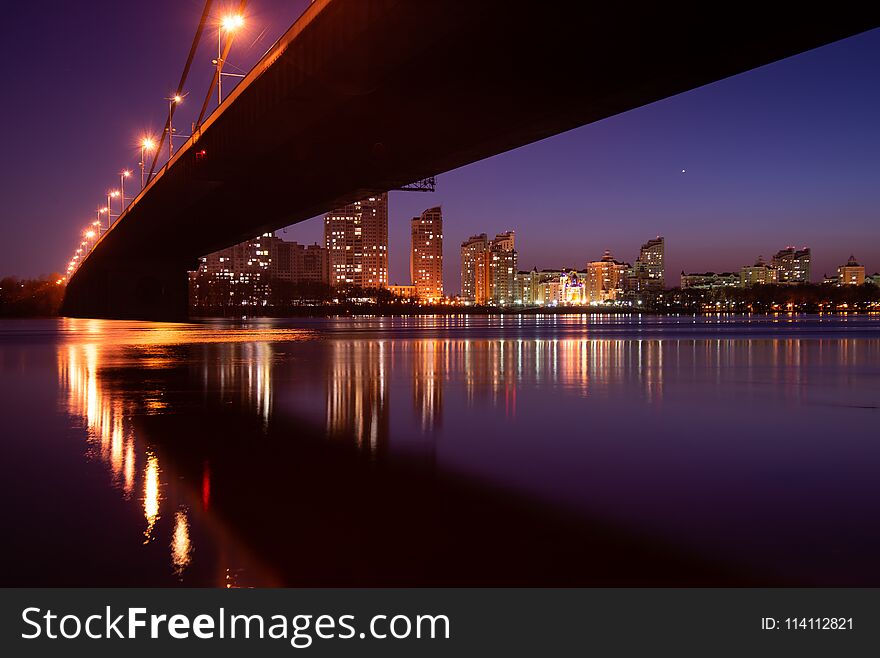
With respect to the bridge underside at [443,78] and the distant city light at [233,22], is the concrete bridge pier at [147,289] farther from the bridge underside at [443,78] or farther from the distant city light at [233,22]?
the distant city light at [233,22]

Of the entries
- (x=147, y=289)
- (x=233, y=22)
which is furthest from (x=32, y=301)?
(x=233, y=22)

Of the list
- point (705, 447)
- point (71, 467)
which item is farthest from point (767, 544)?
point (71, 467)

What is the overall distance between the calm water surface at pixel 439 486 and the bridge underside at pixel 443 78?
8.57 meters

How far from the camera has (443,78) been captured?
22.9 meters

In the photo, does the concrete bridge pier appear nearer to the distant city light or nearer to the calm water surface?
the distant city light

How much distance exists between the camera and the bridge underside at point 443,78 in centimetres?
1758

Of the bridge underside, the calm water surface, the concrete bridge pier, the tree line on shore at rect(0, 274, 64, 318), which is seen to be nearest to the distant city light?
the bridge underside

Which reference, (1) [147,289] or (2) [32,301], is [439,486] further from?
(2) [32,301]

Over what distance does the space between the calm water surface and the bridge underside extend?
8575 millimetres

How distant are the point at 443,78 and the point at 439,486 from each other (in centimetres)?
1808

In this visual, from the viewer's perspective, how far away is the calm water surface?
4.94 metres

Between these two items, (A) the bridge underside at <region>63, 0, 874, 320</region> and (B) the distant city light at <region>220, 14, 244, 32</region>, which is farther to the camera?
(B) the distant city light at <region>220, 14, 244, 32</region>

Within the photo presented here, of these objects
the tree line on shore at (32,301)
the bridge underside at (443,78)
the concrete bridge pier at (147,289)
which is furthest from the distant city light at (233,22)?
the tree line on shore at (32,301)
